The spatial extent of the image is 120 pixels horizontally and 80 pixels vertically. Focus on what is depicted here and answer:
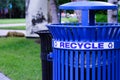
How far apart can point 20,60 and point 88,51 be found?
7.52m

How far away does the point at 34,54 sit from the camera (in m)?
13.6

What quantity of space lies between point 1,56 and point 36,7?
5.32 metres

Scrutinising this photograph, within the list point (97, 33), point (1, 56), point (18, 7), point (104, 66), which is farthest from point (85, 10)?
point (18, 7)

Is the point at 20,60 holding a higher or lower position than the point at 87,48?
lower

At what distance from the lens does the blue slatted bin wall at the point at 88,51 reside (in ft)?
15.6

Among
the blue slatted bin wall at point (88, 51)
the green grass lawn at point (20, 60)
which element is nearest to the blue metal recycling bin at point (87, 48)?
the blue slatted bin wall at point (88, 51)

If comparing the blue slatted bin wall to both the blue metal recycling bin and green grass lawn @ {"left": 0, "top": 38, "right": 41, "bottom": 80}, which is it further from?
green grass lawn @ {"left": 0, "top": 38, "right": 41, "bottom": 80}

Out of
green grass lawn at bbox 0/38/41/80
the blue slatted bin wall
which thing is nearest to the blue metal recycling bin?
the blue slatted bin wall

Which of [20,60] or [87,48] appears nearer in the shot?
[87,48]

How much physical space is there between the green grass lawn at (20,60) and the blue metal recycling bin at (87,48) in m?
4.48

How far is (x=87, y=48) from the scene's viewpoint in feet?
15.6

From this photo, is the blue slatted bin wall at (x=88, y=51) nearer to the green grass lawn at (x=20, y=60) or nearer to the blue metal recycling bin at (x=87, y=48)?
the blue metal recycling bin at (x=87, y=48)

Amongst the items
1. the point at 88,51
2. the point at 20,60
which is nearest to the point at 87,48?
the point at 88,51

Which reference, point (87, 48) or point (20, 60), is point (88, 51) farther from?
point (20, 60)
